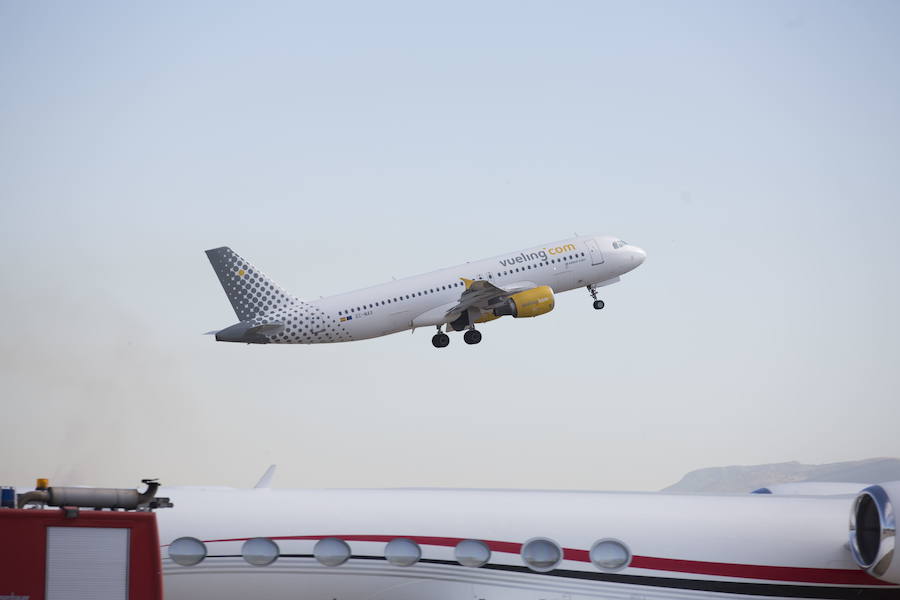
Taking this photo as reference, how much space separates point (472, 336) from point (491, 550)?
104ft

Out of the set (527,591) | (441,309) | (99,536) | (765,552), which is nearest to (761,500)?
(765,552)

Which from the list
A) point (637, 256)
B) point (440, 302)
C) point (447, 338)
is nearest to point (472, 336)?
point (447, 338)

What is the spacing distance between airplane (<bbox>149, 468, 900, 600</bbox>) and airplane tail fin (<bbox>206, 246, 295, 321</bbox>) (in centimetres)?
3234

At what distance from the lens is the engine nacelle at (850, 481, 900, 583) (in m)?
18.1

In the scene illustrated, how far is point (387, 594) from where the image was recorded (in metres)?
19.7

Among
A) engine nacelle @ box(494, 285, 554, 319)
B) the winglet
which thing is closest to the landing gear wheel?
engine nacelle @ box(494, 285, 554, 319)

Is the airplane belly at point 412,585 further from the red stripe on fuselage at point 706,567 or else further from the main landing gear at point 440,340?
the main landing gear at point 440,340

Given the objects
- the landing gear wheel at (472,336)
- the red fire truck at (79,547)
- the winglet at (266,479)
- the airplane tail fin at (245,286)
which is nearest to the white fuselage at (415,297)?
the airplane tail fin at (245,286)

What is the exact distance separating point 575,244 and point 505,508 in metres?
33.0

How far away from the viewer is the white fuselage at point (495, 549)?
19562 millimetres

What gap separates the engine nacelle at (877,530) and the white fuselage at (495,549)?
0.75m

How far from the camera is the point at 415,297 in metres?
50.0

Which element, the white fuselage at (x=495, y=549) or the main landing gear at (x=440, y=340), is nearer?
the white fuselage at (x=495, y=549)

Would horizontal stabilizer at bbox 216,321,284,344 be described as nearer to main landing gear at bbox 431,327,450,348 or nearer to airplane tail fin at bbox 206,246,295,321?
airplane tail fin at bbox 206,246,295,321
